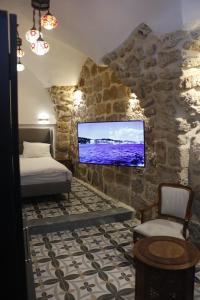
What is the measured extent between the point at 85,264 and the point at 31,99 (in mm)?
4872

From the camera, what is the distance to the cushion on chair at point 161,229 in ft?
8.57

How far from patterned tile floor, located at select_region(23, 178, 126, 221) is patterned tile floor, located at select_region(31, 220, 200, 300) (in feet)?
1.80

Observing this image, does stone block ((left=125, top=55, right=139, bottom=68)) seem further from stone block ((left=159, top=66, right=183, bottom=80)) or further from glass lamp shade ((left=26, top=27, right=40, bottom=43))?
glass lamp shade ((left=26, top=27, right=40, bottom=43))

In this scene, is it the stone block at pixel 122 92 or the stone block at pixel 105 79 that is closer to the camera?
the stone block at pixel 122 92

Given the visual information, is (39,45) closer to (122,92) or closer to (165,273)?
(122,92)

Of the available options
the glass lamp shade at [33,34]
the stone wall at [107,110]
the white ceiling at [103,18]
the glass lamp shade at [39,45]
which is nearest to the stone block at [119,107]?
the stone wall at [107,110]

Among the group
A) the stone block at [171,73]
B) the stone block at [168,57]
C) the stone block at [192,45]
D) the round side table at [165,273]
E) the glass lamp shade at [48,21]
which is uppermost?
the glass lamp shade at [48,21]

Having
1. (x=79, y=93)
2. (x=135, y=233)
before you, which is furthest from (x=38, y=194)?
(x=79, y=93)

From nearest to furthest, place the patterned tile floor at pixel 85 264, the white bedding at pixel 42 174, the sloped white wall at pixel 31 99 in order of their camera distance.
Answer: the patterned tile floor at pixel 85 264 → the white bedding at pixel 42 174 → the sloped white wall at pixel 31 99

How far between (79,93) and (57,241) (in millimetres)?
3740

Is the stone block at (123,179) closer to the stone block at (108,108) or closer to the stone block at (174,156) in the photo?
the stone block at (108,108)

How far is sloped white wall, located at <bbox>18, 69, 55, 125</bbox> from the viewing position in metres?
6.57

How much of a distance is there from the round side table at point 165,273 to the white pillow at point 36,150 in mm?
4464

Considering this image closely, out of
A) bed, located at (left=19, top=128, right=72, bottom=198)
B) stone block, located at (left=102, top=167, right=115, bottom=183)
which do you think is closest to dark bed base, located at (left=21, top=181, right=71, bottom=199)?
bed, located at (left=19, top=128, right=72, bottom=198)
